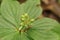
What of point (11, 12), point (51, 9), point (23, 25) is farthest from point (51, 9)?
point (23, 25)

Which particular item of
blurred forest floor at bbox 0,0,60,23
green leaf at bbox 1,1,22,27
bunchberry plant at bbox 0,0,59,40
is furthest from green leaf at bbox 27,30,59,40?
blurred forest floor at bbox 0,0,60,23

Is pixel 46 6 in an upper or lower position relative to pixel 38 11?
upper

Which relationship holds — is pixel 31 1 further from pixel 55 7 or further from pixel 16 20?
pixel 55 7

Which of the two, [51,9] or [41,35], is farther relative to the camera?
[51,9]

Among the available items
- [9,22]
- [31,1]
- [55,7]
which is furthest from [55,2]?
[9,22]

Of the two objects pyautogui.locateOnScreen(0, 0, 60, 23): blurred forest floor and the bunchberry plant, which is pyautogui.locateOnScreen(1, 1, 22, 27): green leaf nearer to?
the bunchberry plant

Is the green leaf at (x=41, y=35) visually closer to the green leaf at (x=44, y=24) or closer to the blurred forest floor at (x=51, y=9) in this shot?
the green leaf at (x=44, y=24)

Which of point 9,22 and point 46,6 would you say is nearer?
point 9,22

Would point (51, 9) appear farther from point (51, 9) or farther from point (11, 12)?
point (11, 12)

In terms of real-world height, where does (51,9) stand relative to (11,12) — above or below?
above
